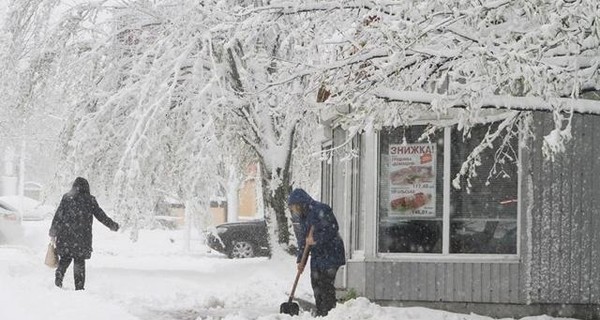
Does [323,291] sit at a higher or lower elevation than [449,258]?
lower

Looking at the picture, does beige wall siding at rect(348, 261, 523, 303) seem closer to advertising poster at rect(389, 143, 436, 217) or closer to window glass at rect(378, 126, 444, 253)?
window glass at rect(378, 126, 444, 253)

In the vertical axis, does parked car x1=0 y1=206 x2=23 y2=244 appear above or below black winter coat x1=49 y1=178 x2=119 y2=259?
below

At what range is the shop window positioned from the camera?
989 cm

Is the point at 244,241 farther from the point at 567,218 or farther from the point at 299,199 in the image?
the point at 567,218

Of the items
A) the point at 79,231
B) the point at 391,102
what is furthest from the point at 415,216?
the point at 79,231

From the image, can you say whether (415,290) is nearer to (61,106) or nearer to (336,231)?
(336,231)

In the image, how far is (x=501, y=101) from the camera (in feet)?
21.1

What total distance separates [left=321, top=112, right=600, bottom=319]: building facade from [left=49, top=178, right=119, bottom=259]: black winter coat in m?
3.54

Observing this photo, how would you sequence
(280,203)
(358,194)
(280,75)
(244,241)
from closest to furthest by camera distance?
(280,75), (358,194), (280,203), (244,241)

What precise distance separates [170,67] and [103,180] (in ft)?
11.2

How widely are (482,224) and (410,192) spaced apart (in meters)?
0.97

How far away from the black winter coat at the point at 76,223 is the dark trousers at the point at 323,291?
3.19m

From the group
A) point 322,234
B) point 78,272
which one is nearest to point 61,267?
point 78,272

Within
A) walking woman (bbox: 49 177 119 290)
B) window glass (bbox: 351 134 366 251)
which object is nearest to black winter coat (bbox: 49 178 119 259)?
walking woman (bbox: 49 177 119 290)
